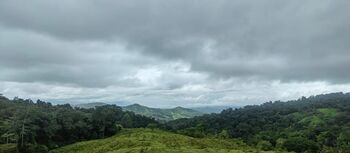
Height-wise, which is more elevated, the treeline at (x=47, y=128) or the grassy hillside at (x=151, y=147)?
the treeline at (x=47, y=128)

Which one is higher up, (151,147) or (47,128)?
(47,128)

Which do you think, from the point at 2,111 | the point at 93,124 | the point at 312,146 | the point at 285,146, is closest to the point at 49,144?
the point at 93,124

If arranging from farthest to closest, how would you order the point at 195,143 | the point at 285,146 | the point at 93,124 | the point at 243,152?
the point at 285,146 < the point at 93,124 < the point at 195,143 < the point at 243,152

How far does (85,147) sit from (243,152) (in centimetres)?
4904

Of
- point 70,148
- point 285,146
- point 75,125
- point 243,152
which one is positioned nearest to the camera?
point 243,152

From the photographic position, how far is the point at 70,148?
4562 inches

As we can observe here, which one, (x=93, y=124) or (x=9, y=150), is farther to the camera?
(x=93, y=124)

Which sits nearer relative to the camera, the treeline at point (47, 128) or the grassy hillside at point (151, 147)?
the grassy hillside at point (151, 147)

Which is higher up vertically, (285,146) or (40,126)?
(40,126)

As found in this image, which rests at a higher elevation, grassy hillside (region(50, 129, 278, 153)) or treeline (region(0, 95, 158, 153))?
treeline (region(0, 95, 158, 153))

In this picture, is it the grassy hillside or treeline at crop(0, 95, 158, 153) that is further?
treeline at crop(0, 95, 158, 153)

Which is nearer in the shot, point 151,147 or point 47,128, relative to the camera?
point 151,147

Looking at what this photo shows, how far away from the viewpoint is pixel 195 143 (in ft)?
352

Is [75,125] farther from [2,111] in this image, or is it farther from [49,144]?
[2,111]
